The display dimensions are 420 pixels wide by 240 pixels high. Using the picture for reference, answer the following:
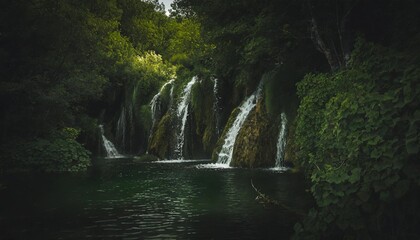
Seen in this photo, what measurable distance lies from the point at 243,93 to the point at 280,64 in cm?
644

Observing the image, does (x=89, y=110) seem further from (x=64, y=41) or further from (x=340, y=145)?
(x=340, y=145)

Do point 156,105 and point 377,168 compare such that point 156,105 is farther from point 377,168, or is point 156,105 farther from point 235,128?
point 377,168

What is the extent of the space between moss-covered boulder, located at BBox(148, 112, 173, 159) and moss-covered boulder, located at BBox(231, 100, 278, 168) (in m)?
9.32

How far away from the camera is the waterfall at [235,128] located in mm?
25062

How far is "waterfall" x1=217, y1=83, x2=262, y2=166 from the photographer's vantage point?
25.1 metres

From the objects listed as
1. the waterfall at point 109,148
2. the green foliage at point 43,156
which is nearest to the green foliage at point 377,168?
the green foliage at point 43,156

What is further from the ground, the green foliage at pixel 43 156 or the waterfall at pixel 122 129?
the waterfall at pixel 122 129

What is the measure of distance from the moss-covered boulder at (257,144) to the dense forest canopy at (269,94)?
0.06 meters

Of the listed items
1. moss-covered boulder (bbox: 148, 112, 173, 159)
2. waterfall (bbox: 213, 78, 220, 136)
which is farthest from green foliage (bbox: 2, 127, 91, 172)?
waterfall (bbox: 213, 78, 220, 136)

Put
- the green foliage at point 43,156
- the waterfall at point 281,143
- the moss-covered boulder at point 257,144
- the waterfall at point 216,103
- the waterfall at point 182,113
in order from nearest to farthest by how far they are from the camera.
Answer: the green foliage at point 43,156 → the waterfall at point 281,143 → the moss-covered boulder at point 257,144 → the waterfall at point 216,103 → the waterfall at point 182,113

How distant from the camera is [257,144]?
74.5ft

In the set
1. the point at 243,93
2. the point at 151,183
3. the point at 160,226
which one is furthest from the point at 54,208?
the point at 243,93

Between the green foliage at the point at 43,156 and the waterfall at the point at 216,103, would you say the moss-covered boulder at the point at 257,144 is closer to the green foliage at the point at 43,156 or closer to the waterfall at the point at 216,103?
the waterfall at the point at 216,103

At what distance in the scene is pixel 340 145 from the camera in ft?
24.2
